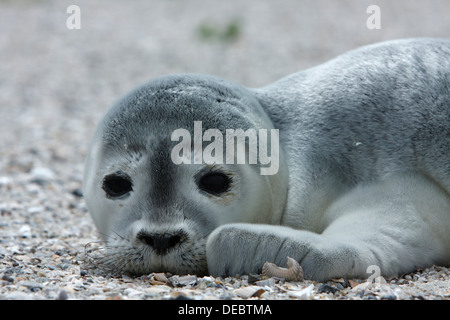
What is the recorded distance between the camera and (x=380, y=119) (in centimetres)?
344

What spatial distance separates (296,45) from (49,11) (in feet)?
18.5

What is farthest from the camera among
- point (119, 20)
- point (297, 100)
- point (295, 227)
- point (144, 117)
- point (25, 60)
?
point (119, 20)

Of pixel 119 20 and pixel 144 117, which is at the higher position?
pixel 119 20

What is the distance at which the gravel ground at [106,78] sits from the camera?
282cm

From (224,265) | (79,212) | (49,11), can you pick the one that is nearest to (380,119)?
(224,265)

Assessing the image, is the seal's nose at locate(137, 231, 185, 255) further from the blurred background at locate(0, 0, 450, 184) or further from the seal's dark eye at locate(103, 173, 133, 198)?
the blurred background at locate(0, 0, 450, 184)

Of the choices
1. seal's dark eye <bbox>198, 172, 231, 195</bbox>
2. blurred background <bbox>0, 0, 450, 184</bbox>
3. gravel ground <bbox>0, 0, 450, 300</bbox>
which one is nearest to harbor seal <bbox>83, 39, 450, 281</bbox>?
seal's dark eye <bbox>198, 172, 231, 195</bbox>

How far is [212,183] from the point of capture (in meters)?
3.12

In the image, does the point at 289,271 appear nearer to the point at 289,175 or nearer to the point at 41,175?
the point at 289,175

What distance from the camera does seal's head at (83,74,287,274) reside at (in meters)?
2.97

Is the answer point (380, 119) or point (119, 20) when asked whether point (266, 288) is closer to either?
point (380, 119)

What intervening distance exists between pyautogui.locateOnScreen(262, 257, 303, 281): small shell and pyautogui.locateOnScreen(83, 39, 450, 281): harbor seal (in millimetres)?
35

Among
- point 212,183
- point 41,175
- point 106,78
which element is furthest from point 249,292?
point 106,78

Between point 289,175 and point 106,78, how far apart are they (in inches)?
286
